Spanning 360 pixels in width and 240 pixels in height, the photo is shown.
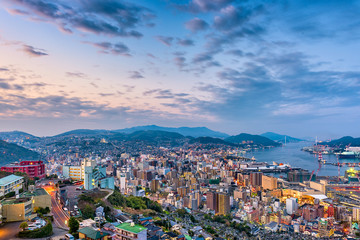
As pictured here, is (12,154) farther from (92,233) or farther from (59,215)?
(92,233)

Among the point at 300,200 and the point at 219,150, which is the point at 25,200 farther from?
the point at 219,150

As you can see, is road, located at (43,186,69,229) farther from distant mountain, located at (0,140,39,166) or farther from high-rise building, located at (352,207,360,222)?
distant mountain, located at (0,140,39,166)

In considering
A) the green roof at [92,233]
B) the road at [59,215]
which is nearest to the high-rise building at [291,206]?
→ the road at [59,215]

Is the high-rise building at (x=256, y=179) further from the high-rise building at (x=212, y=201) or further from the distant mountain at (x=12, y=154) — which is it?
the distant mountain at (x=12, y=154)

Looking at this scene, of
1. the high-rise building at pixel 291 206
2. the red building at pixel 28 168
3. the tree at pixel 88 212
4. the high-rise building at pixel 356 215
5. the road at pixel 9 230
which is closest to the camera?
the road at pixel 9 230

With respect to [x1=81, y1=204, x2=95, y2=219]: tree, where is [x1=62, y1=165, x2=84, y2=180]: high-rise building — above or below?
above

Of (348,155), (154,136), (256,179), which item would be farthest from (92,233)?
(154,136)

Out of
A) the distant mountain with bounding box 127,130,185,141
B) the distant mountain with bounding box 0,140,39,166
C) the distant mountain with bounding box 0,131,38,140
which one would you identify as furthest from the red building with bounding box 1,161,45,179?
the distant mountain with bounding box 127,130,185,141

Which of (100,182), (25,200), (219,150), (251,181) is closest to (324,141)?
(219,150)
